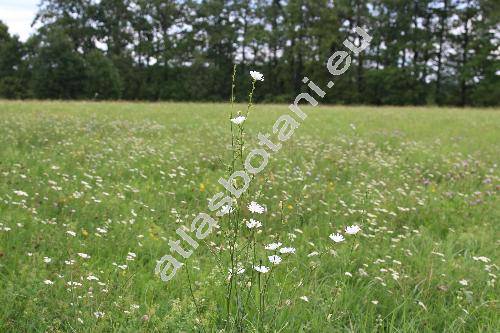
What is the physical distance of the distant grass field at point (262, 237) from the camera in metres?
3.18

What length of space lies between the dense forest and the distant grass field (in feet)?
129

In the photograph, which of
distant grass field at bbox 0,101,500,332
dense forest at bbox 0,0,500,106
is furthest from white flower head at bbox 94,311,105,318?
dense forest at bbox 0,0,500,106

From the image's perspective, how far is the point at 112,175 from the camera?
23.1ft

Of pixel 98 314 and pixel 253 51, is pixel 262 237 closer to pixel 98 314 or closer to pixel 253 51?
pixel 98 314

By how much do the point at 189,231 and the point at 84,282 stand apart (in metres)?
1.48

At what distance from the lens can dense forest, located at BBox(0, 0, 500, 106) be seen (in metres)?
46.2

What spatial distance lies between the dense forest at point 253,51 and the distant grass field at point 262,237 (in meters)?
39.4

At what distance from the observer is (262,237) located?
→ 4855 mm

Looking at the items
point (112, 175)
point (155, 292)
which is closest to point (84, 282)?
point (155, 292)

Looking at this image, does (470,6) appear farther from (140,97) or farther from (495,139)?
(495,139)

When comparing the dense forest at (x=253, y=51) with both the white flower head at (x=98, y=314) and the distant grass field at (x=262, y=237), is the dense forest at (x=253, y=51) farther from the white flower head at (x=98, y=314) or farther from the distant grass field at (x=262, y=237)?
the white flower head at (x=98, y=314)

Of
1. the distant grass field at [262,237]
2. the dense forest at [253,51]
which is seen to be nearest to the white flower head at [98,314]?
the distant grass field at [262,237]

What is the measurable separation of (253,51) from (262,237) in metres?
50.9

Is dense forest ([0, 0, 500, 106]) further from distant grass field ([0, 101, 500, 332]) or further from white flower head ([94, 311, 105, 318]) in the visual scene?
white flower head ([94, 311, 105, 318])
